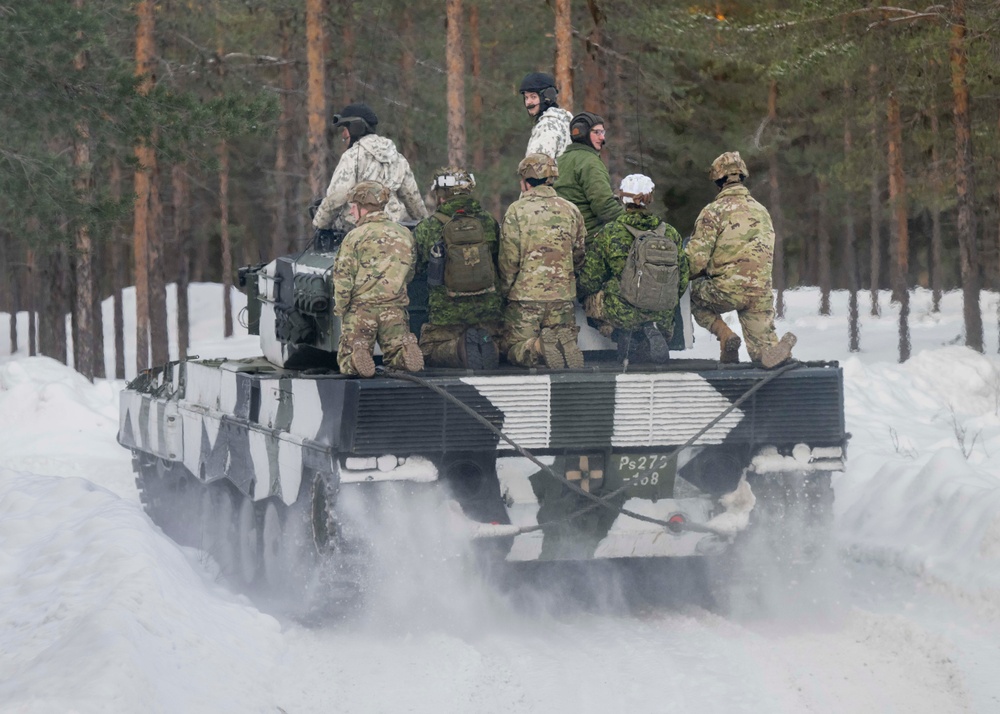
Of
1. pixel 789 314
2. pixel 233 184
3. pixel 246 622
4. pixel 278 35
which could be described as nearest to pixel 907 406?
pixel 246 622

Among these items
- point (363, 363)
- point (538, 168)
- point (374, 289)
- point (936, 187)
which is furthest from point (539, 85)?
point (936, 187)

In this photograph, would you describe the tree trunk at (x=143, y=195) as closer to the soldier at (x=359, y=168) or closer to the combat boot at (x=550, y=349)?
the soldier at (x=359, y=168)

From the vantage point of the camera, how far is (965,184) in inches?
851

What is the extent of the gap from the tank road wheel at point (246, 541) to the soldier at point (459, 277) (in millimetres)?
1897

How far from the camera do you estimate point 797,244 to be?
52.2 meters

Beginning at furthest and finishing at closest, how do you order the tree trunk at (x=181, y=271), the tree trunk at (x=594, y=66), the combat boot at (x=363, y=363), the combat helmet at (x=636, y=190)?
1. the tree trunk at (x=181, y=271)
2. the tree trunk at (x=594, y=66)
3. the combat helmet at (x=636, y=190)
4. the combat boot at (x=363, y=363)

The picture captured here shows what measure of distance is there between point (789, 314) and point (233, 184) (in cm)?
2122

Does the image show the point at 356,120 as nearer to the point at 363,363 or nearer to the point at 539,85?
the point at 539,85

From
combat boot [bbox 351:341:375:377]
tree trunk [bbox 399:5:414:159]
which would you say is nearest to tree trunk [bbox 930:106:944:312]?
tree trunk [bbox 399:5:414:159]

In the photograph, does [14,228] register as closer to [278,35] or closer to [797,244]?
[278,35]

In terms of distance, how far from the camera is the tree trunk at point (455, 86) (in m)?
20.5

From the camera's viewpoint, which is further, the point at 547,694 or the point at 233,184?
the point at 233,184

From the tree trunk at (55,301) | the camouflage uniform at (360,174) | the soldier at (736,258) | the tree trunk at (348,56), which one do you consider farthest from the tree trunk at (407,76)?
the soldier at (736,258)

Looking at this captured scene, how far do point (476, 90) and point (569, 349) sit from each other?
2021 cm
